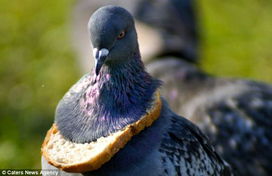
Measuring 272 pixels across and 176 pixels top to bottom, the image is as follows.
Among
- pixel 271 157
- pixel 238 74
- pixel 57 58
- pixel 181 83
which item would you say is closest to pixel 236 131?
pixel 271 157

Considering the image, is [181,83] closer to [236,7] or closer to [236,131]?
[236,131]

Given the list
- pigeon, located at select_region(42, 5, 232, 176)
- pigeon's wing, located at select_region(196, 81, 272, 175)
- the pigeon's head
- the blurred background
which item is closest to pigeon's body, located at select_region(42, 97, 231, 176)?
pigeon, located at select_region(42, 5, 232, 176)

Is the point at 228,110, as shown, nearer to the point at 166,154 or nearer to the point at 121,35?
the point at 166,154

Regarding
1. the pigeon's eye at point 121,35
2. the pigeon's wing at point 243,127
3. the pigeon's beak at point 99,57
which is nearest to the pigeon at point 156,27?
the pigeon's wing at point 243,127

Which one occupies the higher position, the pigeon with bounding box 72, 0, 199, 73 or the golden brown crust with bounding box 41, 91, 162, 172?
the golden brown crust with bounding box 41, 91, 162, 172

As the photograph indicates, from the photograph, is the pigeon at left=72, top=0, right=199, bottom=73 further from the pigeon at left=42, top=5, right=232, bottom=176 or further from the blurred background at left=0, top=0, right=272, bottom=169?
the pigeon at left=42, top=5, right=232, bottom=176

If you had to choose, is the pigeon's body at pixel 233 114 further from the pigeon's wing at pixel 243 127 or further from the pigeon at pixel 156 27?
the pigeon at pixel 156 27

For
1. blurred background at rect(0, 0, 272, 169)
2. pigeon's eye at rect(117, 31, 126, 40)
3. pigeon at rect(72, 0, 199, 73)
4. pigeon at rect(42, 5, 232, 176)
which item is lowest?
blurred background at rect(0, 0, 272, 169)
